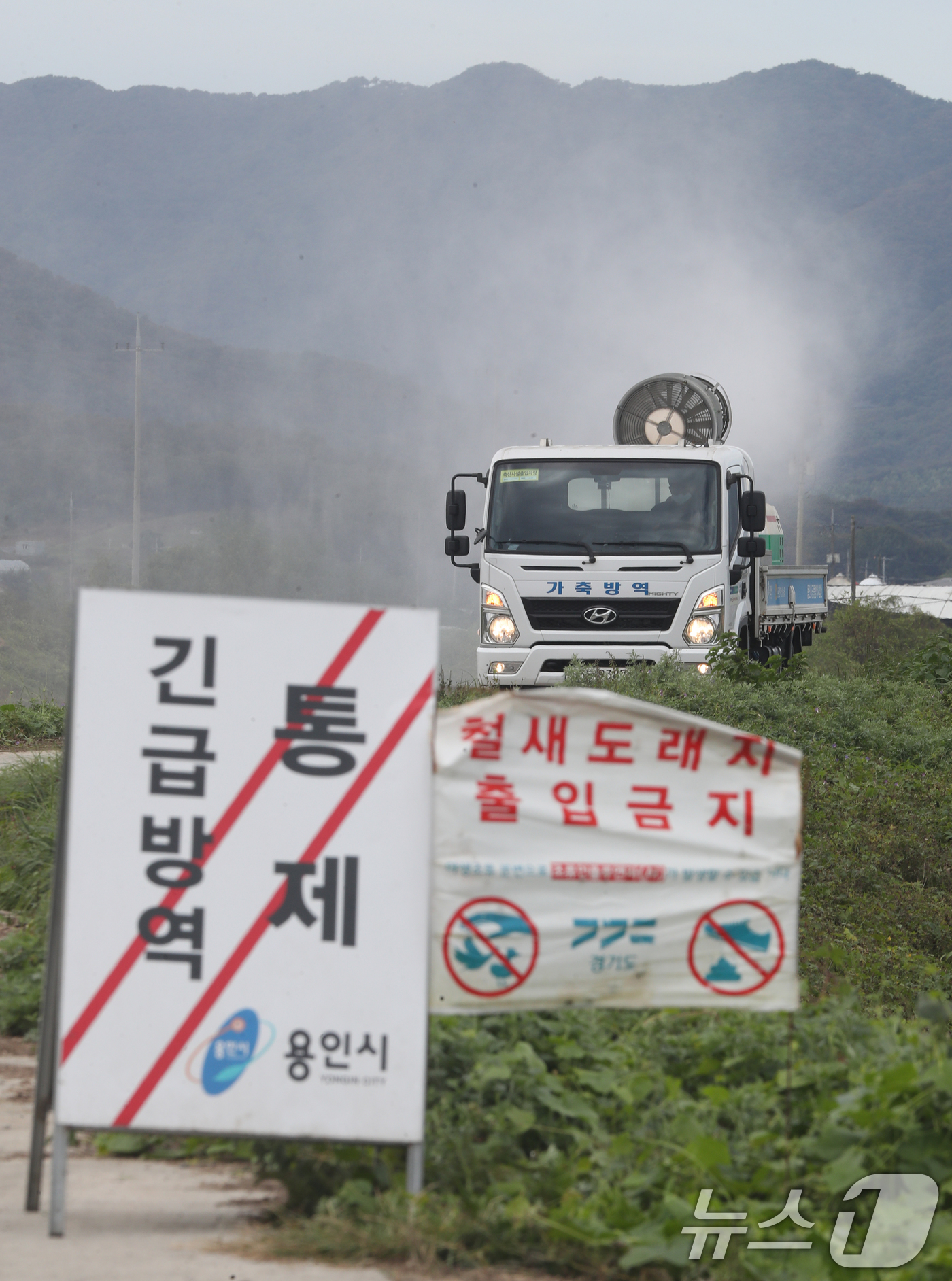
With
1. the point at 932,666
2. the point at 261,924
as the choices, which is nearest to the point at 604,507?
the point at 932,666

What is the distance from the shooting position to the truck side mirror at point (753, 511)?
14367 mm

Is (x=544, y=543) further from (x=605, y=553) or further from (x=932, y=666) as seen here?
(x=932, y=666)

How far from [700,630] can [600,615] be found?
0.99 meters

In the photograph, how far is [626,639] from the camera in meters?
13.9

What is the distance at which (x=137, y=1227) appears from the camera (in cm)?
363

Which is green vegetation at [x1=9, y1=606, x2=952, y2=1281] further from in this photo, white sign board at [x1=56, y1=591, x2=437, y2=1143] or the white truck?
the white truck

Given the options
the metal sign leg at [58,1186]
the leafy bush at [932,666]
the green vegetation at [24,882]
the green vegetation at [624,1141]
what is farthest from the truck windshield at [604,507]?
the metal sign leg at [58,1186]

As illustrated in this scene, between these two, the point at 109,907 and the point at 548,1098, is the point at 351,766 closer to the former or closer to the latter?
the point at 109,907

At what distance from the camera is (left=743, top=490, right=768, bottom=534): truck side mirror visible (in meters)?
14.4

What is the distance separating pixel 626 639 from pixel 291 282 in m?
168

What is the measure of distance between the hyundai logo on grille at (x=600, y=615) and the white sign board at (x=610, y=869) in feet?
33.3

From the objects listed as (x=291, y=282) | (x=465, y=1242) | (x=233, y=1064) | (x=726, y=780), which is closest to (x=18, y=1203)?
(x=233, y=1064)

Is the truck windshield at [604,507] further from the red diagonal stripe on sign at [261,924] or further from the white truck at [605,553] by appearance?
the red diagonal stripe on sign at [261,924]

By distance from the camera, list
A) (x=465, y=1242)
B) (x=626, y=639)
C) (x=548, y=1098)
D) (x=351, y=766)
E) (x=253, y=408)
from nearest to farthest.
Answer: (x=465, y=1242)
(x=351, y=766)
(x=548, y=1098)
(x=626, y=639)
(x=253, y=408)
